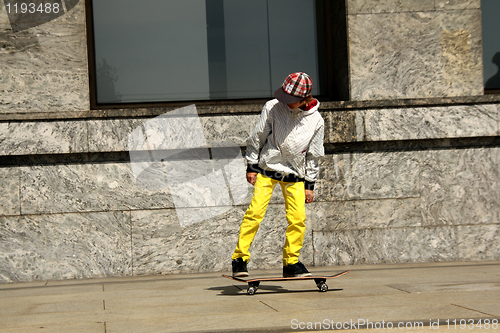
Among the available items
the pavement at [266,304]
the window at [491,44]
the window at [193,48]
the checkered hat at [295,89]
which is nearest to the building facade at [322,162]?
the window at [193,48]

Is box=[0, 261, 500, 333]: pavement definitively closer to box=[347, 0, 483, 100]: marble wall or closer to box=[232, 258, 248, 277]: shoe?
box=[232, 258, 248, 277]: shoe

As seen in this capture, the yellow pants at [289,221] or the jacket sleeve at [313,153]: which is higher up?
the jacket sleeve at [313,153]

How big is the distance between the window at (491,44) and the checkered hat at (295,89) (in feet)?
13.2

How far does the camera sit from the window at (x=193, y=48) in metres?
7.03

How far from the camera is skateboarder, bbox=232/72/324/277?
470cm

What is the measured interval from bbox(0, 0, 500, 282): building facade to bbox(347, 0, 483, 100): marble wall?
1 centimetres

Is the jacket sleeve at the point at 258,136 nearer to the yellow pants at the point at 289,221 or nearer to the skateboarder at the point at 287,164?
the skateboarder at the point at 287,164

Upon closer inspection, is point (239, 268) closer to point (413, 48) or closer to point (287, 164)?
point (287, 164)

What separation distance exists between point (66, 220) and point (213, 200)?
1.83 m

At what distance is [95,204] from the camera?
20.9 feet

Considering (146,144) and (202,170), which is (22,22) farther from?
(202,170)

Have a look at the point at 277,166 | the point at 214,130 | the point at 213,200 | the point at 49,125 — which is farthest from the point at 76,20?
the point at 277,166

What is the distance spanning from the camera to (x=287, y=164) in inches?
190

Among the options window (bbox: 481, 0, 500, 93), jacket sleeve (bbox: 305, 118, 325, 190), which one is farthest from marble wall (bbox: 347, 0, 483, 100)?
jacket sleeve (bbox: 305, 118, 325, 190)
